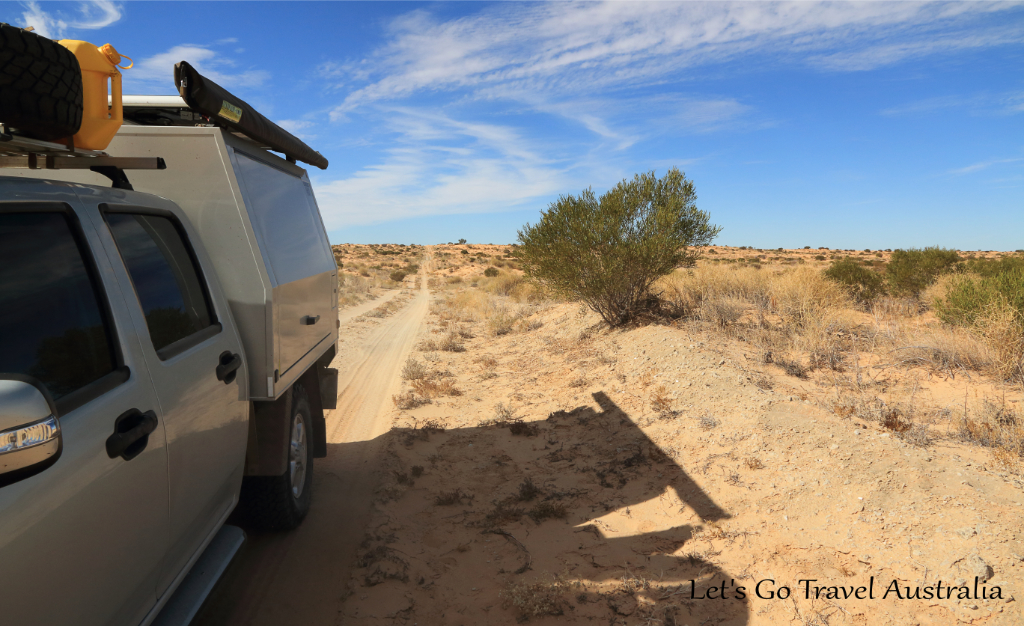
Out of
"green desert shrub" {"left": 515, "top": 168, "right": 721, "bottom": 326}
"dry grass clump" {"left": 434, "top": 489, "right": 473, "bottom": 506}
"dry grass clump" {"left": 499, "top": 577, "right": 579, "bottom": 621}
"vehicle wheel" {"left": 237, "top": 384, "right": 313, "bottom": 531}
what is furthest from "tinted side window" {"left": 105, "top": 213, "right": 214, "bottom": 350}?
"green desert shrub" {"left": 515, "top": 168, "right": 721, "bottom": 326}

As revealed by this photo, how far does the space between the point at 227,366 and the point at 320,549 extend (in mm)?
1789

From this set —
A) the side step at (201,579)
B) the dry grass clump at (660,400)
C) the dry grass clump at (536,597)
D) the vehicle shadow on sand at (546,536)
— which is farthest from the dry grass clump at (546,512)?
the side step at (201,579)

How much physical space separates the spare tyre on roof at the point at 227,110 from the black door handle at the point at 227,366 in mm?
1321

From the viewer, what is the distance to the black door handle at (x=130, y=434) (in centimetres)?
173

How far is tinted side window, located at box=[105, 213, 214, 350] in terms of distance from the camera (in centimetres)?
226

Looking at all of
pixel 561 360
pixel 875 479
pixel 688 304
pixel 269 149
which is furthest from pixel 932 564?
pixel 688 304

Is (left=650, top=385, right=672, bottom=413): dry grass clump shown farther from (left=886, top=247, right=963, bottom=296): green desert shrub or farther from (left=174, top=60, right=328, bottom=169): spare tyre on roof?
(left=886, top=247, right=963, bottom=296): green desert shrub

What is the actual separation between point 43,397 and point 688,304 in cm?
1101

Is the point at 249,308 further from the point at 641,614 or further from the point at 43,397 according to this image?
the point at 641,614

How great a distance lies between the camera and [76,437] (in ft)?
5.17

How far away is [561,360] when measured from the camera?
9.64 m

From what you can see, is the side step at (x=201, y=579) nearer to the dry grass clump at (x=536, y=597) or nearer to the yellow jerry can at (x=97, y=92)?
the dry grass clump at (x=536, y=597)

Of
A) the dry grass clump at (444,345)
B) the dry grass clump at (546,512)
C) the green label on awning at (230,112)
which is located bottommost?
the dry grass clump at (546,512)

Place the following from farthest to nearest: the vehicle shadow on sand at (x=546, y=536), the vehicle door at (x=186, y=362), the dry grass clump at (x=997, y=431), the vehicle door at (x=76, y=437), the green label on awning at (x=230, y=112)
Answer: the dry grass clump at (x=997, y=431) → the vehicle shadow on sand at (x=546, y=536) → the green label on awning at (x=230, y=112) → the vehicle door at (x=186, y=362) → the vehicle door at (x=76, y=437)
